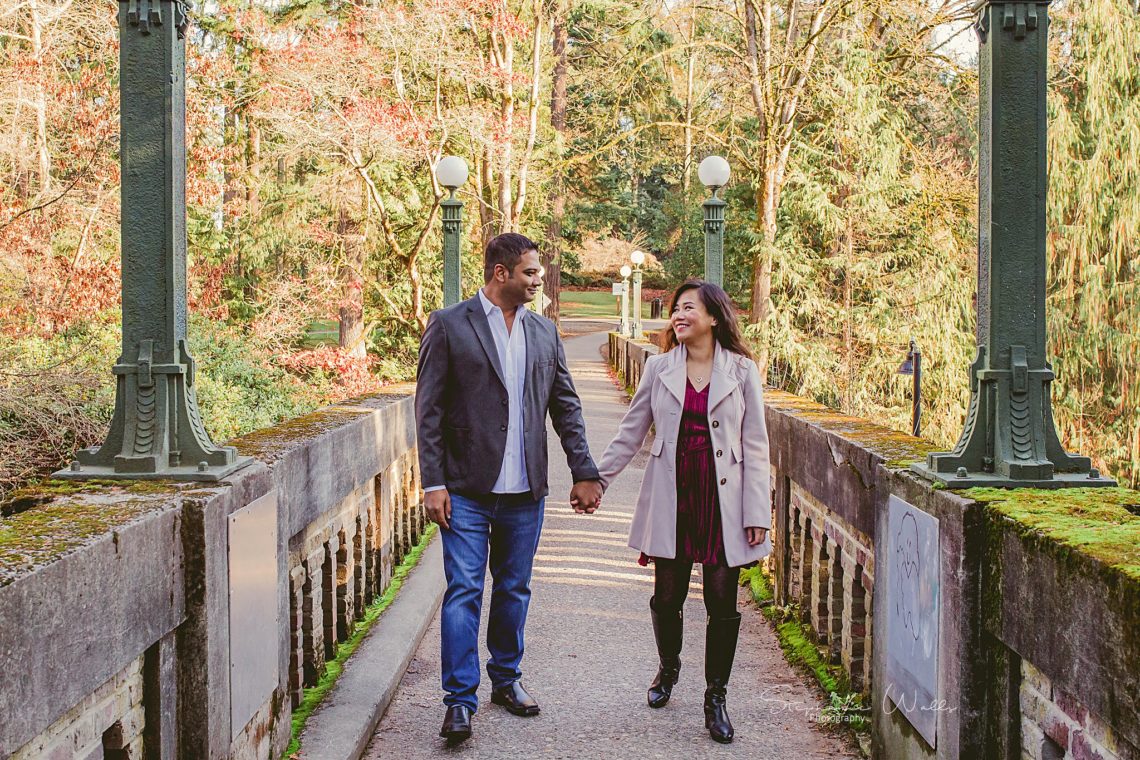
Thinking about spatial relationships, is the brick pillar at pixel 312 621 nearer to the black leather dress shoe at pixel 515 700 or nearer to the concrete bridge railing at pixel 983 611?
the black leather dress shoe at pixel 515 700

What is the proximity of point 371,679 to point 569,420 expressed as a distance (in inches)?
59.6

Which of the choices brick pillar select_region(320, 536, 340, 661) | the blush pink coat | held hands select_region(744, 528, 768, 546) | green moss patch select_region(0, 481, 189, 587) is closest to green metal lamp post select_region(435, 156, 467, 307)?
brick pillar select_region(320, 536, 340, 661)

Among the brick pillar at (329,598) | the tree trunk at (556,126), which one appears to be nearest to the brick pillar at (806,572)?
the brick pillar at (329,598)

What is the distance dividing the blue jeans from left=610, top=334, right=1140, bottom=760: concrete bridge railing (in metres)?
1.49

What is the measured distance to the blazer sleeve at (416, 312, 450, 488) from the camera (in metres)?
4.75

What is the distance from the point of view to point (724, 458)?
486 centimetres

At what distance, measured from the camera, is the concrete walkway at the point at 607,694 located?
186 inches

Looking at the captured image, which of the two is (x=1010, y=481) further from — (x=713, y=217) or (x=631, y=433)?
(x=713, y=217)

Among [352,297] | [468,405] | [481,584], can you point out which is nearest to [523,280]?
[468,405]

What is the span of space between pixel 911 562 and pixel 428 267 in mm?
21914

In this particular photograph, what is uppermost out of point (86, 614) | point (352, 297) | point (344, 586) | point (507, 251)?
point (352, 297)

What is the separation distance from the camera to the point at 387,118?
1880 centimetres

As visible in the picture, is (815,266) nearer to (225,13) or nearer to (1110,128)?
(1110,128)

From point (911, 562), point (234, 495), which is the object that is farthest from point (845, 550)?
point (234, 495)
